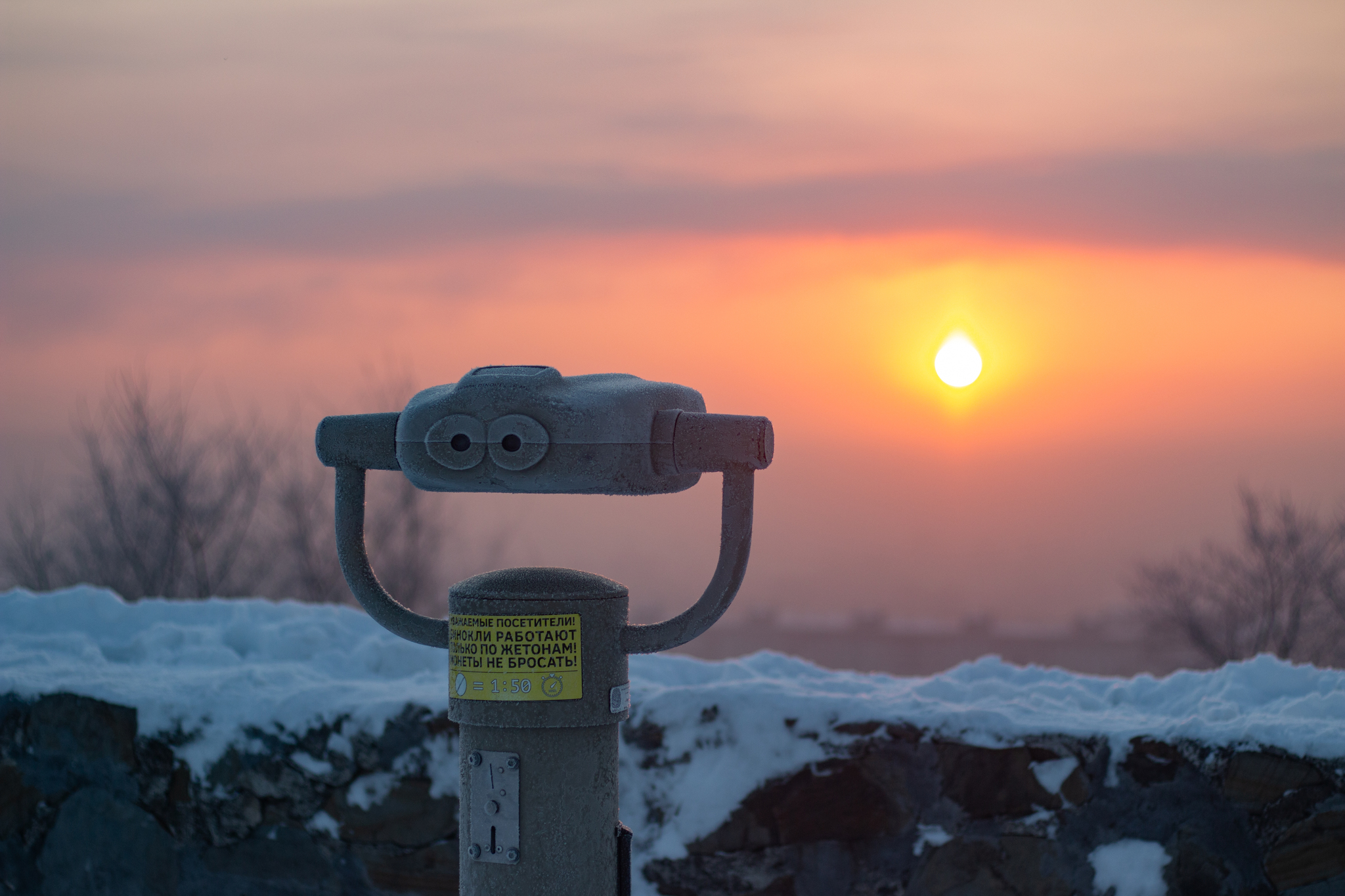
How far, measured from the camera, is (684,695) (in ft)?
12.2

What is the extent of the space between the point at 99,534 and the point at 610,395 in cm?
2234

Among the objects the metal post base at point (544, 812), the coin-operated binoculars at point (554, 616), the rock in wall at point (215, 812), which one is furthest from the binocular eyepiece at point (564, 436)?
the rock in wall at point (215, 812)

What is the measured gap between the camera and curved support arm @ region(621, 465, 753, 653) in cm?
251

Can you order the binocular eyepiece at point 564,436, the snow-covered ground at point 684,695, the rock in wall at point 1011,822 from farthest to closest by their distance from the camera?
the snow-covered ground at point 684,695, the rock in wall at point 1011,822, the binocular eyepiece at point 564,436

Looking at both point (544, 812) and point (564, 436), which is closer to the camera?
point (564, 436)

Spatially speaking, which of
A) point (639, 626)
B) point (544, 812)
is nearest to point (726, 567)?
point (639, 626)

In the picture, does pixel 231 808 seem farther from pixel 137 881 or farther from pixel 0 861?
pixel 0 861

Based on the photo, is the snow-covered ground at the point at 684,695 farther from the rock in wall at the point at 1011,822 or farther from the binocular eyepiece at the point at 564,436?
the binocular eyepiece at the point at 564,436

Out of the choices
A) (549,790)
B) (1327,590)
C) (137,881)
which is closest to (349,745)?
(137,881)

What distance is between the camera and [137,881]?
13.2 feet

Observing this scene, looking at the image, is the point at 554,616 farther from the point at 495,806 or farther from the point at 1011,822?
the point at 1011,822

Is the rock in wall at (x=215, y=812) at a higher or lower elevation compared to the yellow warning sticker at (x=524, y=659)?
lower

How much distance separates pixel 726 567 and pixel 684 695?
4.23ft

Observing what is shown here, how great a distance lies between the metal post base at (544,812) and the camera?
8.19 ft
